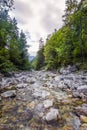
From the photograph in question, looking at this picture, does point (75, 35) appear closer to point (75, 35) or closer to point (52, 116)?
point (75, 35)

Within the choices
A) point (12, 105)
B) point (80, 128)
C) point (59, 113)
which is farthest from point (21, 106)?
point (80, 128)

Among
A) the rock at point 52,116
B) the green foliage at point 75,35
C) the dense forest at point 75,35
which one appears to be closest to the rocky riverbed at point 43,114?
the rock at point 52,116

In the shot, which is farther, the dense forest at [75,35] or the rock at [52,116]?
the dense forest at [75,35]

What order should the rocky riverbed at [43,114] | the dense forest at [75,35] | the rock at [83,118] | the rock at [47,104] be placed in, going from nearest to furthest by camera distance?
the rocky riverbed at [43,114]
the rock at [83,118]
the rock at [47,104]
the dense forest at [75,35]

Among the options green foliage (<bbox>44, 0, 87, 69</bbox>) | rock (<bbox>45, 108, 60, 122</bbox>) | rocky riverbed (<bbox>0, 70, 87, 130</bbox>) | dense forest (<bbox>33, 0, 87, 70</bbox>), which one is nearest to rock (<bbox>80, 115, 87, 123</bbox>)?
rocky riverbed (<bbox>0, 70, 87, 130</bbox>)

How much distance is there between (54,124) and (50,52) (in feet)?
84.7

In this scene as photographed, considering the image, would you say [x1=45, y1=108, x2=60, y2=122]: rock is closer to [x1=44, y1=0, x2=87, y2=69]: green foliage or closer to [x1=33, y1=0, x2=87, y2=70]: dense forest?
[x1=33, y1=0, x2=87, y2=70]: dense forest

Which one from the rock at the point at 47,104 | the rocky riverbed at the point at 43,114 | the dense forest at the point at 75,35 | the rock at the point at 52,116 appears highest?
the dense forest at the point at 75,35

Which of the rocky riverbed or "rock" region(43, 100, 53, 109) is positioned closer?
the rocky riverbed

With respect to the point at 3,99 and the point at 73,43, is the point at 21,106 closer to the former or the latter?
the point at 3,99

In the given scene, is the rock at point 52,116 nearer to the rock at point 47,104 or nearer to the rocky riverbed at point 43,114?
the rocky riverbed at point 43,114

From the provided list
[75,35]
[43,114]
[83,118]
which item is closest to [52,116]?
[43,114]

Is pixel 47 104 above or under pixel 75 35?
under

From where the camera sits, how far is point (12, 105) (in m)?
4.42
